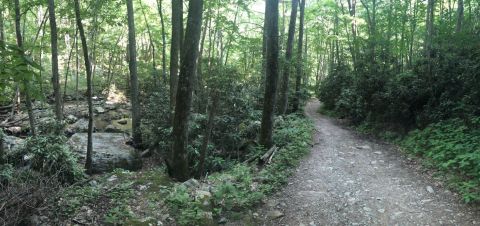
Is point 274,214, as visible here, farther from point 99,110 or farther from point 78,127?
point 99,110

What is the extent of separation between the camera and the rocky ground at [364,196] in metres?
5.63

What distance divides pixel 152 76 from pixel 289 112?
766 cm

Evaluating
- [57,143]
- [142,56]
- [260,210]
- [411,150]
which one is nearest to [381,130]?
[411,150]

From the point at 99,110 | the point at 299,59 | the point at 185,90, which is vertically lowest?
the point at 99,110

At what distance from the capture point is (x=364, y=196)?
21.4ft

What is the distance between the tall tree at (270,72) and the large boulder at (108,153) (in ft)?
14.5

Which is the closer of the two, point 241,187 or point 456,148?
point 241,187

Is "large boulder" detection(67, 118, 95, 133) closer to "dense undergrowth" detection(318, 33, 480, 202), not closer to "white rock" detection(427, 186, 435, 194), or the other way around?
"dense undergrowth" detection(318, 33, 480, 202)

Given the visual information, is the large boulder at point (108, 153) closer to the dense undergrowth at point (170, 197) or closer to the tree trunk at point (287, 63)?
the dense undergrowth at point (170, 197)

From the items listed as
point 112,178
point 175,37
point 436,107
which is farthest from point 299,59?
point 112,178

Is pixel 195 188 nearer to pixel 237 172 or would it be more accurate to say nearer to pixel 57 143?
pixel 237 172

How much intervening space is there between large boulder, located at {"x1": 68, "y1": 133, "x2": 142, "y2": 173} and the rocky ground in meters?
5.65

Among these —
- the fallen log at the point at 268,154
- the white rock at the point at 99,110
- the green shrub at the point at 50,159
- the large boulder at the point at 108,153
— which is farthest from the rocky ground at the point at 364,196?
the white rock at the point at 99,110

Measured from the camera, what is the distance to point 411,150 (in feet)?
29.5
